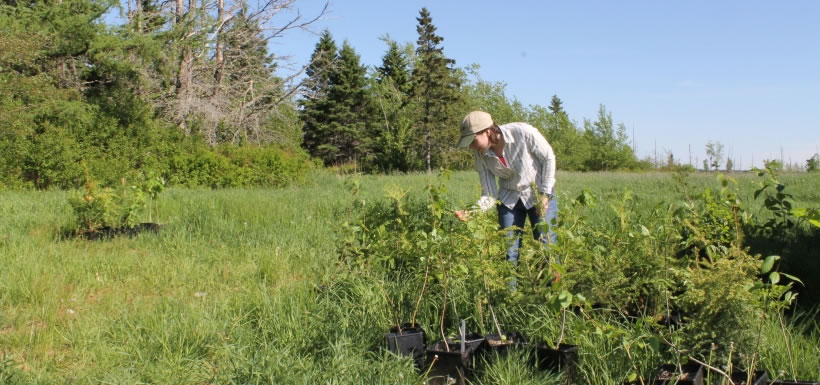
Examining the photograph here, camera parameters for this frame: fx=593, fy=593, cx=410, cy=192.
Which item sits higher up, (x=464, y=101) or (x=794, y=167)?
(x=464, y=101)

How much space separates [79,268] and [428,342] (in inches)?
131

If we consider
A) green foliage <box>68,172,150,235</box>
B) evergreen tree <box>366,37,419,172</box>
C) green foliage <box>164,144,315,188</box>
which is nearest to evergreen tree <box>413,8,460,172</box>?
evergreen tree <box>366,37,419,172</box>

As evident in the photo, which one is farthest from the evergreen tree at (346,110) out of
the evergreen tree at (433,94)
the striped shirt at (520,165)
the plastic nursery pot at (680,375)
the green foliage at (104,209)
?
the plastic nursery pot at (680,375)

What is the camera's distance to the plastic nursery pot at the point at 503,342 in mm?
2721

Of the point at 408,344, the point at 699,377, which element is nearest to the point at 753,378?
the point at 699,377

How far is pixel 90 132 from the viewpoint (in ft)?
51.4

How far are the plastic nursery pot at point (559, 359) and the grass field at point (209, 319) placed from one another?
83 mm

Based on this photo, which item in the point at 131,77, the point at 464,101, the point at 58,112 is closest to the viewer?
the point at 58,112

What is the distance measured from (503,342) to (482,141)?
1423mm

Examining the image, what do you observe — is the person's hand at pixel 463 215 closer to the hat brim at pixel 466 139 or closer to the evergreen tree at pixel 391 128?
the hat brim at pixel 466 139

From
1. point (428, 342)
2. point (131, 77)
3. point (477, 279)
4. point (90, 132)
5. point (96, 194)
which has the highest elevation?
point (131, 77)

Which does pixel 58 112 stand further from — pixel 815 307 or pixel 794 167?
pixel 794 167

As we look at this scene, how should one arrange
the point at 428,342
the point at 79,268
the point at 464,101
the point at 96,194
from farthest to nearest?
the point at 464,101 < the point at 96,194 < the point at 79,268 < the point at 428,342

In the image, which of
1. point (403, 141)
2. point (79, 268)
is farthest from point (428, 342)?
point (403, 141)
